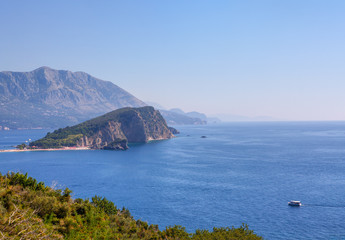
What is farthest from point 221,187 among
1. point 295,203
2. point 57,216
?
point 57,216

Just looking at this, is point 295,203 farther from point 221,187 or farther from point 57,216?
point 57,216

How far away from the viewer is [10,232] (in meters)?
16.5

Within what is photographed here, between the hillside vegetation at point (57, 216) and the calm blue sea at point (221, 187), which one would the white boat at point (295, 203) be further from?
the hillside vegetation at point (57, 216)

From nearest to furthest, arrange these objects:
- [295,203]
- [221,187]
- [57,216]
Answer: [57,216]
[295,203]
[221,187]

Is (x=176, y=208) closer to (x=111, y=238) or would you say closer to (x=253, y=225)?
(x=253, y=225)

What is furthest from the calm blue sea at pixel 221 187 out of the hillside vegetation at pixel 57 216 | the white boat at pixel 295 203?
the hillside vegetation at pixel 57 216

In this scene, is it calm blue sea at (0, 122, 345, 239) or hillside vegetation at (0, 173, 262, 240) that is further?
calm blue sea at (0, 122, 345, 239)

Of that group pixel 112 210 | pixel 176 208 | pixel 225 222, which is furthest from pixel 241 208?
pixel 112 210

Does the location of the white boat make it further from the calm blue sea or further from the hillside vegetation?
the hillside vegetation

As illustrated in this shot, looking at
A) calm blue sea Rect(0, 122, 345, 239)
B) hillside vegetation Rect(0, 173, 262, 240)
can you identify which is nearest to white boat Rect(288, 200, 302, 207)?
calm blue sea Rect(0, 122, 345, 239)

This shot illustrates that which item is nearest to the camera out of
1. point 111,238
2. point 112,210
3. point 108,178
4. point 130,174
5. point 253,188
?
point 111,238

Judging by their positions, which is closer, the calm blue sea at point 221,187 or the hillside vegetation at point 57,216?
the hillside vegetation at point 57,216

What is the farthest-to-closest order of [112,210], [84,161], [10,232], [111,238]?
[84,161]
[112,210]
[111,238]
[10,232]

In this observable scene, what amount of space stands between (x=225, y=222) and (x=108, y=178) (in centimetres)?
5771
